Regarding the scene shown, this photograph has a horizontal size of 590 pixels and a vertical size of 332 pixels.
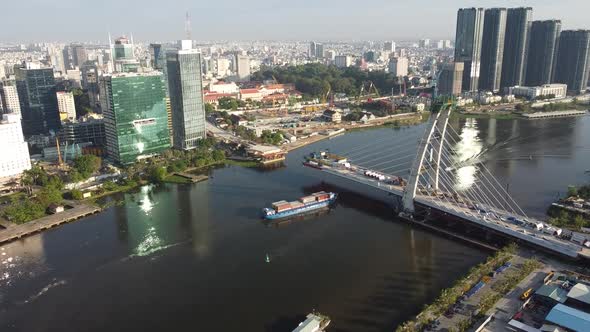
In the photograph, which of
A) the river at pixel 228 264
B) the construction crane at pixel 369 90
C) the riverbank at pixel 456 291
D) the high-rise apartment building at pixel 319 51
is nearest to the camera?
the riverbank at pixel 456 291

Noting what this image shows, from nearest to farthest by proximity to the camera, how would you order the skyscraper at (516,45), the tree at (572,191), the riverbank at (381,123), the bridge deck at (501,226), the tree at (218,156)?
1. the bridge deck at (501,226)
2. the tree at (572,191)
3. the tree at (218,156)
4. the riverbank at (381,123)
5. the skyscraper at (516,45)

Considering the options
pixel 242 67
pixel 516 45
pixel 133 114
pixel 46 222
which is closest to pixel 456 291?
pixel 46 222

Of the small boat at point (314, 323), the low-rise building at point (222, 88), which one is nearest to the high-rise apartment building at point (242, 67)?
the low-rise building at point (222, 88)

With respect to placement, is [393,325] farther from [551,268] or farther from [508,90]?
[508,90]

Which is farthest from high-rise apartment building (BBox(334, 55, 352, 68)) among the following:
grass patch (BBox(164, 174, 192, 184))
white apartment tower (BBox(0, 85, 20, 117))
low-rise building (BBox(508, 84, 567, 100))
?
grass patch (BBox(164, 174, 192, 184))

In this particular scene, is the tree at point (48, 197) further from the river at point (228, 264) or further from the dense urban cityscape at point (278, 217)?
the river at point (228, 264)

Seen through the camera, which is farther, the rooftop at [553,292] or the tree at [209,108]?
the tree at [209,108]

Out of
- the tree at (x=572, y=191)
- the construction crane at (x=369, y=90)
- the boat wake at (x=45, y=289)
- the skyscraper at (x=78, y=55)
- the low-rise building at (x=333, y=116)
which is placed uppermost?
the skyscraper at (x=78, y=55)

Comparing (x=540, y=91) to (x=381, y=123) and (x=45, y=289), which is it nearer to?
(x=381, y=123)
